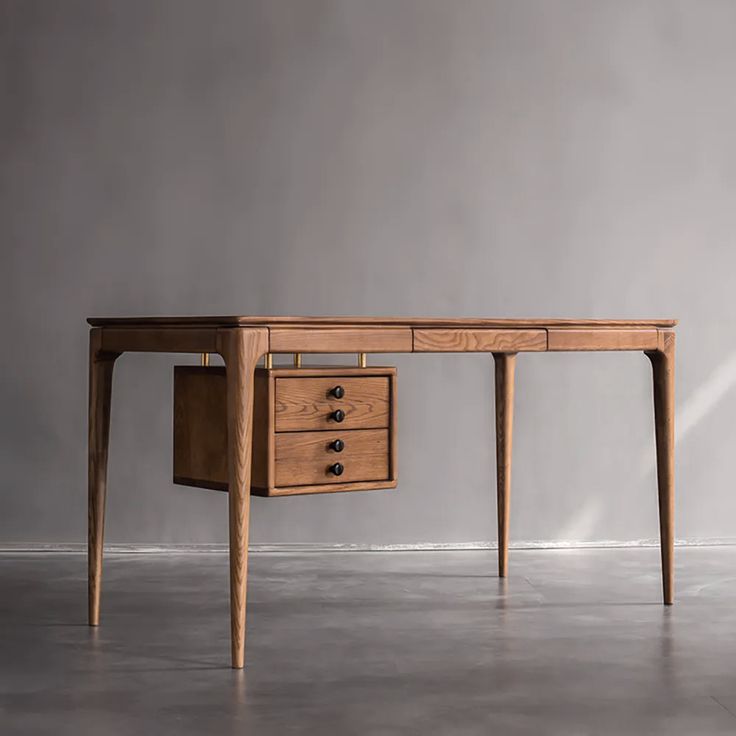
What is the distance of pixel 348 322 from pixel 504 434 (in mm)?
1133

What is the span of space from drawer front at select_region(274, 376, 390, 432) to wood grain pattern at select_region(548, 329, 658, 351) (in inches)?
19.5

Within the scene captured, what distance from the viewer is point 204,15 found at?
4195 millimetres

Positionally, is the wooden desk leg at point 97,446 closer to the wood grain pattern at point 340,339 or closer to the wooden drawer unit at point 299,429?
the wooden drawer unit at point 299,429

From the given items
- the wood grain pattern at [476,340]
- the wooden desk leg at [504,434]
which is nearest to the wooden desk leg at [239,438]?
the wood grain pattern at [476,340]

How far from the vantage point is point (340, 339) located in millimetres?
2801

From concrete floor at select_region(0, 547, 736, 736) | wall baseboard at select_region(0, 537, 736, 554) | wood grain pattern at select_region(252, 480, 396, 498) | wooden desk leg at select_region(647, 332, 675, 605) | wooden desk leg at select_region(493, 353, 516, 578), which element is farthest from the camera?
wall baseboard at select_region(0, 537, 736, 554)

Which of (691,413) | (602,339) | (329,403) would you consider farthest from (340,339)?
(691,413)

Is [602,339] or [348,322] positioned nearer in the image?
[348,322]

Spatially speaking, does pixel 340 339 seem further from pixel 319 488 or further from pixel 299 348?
pixel 319 488

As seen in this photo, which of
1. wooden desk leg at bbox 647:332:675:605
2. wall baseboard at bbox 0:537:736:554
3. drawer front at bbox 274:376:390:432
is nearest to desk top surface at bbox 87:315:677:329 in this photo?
wooden desk leg at bbox 647:332:675:605

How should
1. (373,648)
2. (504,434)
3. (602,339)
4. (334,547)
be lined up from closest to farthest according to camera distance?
(373,648)
(602,339)
(504,434)
(334,547)

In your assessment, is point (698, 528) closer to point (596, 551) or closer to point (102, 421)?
point (596, 551)

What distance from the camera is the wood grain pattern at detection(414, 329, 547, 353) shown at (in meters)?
2.94

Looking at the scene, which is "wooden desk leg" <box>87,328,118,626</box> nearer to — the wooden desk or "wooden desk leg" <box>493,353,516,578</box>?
the wooden desk
